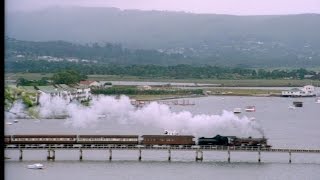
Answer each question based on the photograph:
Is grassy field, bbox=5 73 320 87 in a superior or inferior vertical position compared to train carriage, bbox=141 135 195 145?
superior

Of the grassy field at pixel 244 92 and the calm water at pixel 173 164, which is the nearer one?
the calm water at pixel 173 164

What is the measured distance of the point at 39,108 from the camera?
16078 millimetres

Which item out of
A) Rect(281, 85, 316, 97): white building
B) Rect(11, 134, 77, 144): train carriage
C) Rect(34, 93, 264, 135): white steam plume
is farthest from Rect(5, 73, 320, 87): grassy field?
Rect(11, 134, 77, 144): train carriage

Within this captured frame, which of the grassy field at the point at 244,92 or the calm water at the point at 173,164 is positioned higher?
the grassy field at the point at 244,92

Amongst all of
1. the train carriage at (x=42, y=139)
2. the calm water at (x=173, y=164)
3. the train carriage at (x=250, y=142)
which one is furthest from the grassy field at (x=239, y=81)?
the train carriage at (x=42, y=139)

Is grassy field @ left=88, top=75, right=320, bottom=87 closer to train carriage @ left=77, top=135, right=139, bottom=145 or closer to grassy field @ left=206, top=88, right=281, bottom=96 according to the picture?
grassy field @ left=206, top=88, right=281, bottom=96

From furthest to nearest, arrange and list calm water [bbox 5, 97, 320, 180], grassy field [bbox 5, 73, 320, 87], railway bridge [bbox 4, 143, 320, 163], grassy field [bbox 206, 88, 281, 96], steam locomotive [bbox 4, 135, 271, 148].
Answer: grassy field [bbox 5, 73, 320, 87] → grassy field [bbox 206, 88, 281, 96] → steam locomotive [bbox 4, 135, 271, 148] → railway bridge [bbox 4, 143, 320, 163] → calm water [bbox 5, 97, 320, 180]

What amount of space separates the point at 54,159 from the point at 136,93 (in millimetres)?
15329

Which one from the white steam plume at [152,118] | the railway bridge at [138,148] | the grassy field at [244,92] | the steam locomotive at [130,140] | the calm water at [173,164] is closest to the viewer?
the calm water at [173,164]

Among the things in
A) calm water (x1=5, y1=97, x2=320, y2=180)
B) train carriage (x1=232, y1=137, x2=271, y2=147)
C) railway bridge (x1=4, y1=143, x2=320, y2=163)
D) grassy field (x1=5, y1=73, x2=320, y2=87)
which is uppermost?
grassy field (x1=5, y1=73, x2=320, y2=87)

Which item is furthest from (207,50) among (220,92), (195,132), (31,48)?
(195,132)

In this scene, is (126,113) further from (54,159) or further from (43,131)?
(54,159)

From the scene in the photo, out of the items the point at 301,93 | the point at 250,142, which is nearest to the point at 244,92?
the point at 301,93

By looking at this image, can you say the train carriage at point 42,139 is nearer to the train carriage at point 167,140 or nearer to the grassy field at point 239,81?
the train carriage at point 167,140
